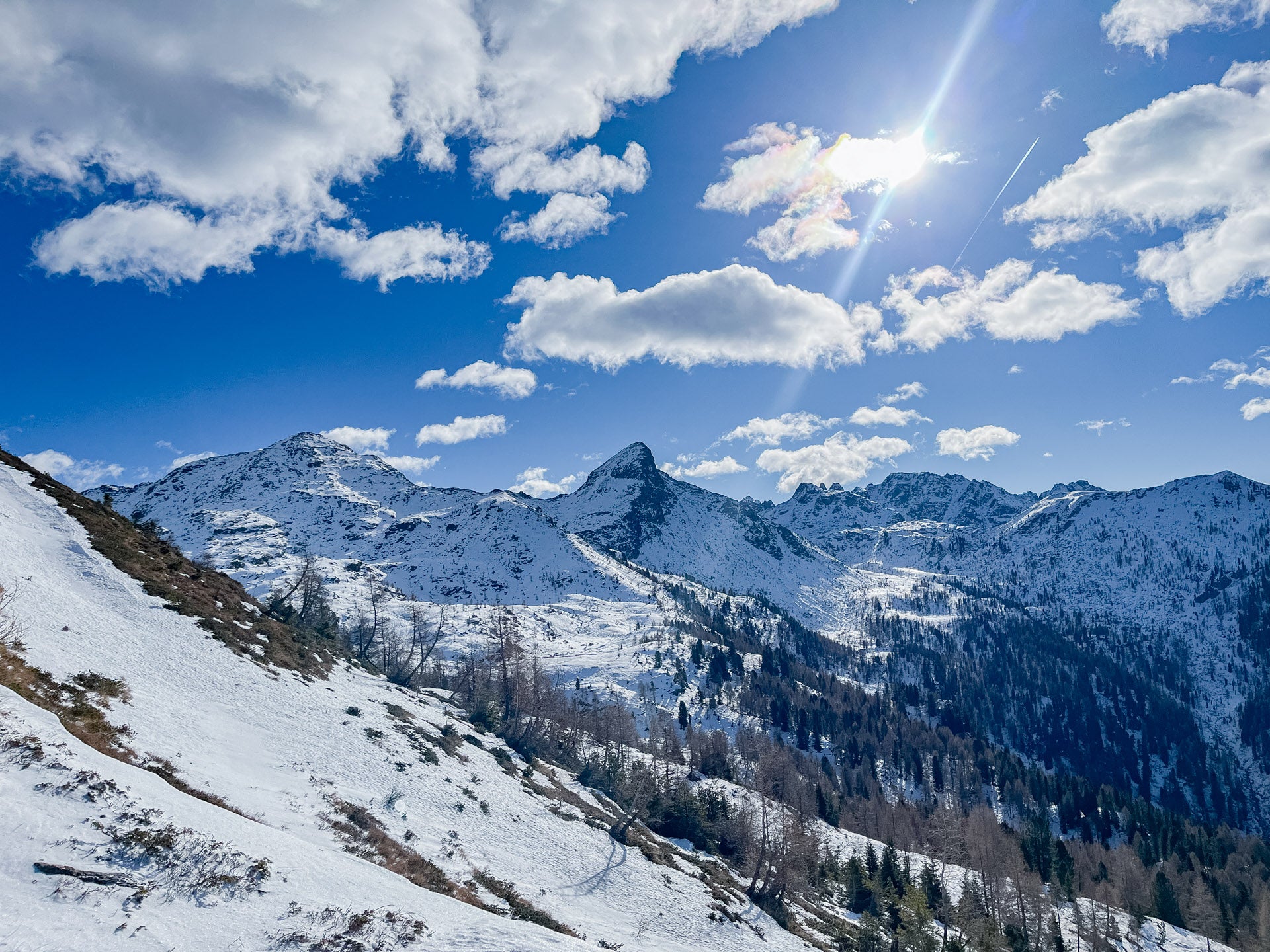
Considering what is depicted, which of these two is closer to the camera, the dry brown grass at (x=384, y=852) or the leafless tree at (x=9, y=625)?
the leafless tree at (x=9, y=625)

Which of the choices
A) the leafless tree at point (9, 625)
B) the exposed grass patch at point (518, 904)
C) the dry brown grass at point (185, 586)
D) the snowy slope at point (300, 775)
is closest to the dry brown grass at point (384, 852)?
the snowy slope at point (300, 775)

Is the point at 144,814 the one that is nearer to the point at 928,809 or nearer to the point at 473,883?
the point at 473,883

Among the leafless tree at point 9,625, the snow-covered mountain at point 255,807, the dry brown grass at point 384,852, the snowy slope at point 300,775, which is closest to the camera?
the snow-covered mountain at point 255,807

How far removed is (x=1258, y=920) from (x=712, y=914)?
121249mm

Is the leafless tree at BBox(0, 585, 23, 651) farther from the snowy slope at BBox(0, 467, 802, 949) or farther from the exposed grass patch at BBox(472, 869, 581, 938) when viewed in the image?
the exposed grass patch at BBox(472, 869, 581, 938)

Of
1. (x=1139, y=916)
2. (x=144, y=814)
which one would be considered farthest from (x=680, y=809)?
(x=1139, y=916)

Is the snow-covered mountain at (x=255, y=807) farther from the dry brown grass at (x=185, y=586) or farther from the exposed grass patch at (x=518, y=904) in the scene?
the dry brown grass at (x=185, y=586)

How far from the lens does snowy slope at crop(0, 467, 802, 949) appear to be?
64.3 feet

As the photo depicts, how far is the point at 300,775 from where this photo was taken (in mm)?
33125

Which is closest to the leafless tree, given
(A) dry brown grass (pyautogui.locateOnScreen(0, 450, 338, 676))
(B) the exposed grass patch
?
(A) dry brown grass (pyautogui.locateOnScreen(0, 450, 338, 676))

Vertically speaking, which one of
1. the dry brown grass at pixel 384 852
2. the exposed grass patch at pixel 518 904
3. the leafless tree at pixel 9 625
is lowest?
the exposed grass patch at pixel 518 904

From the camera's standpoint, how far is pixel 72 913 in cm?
1294

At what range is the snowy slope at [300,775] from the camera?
19.6 metres

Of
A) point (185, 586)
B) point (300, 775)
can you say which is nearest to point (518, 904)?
point (300, 775)
